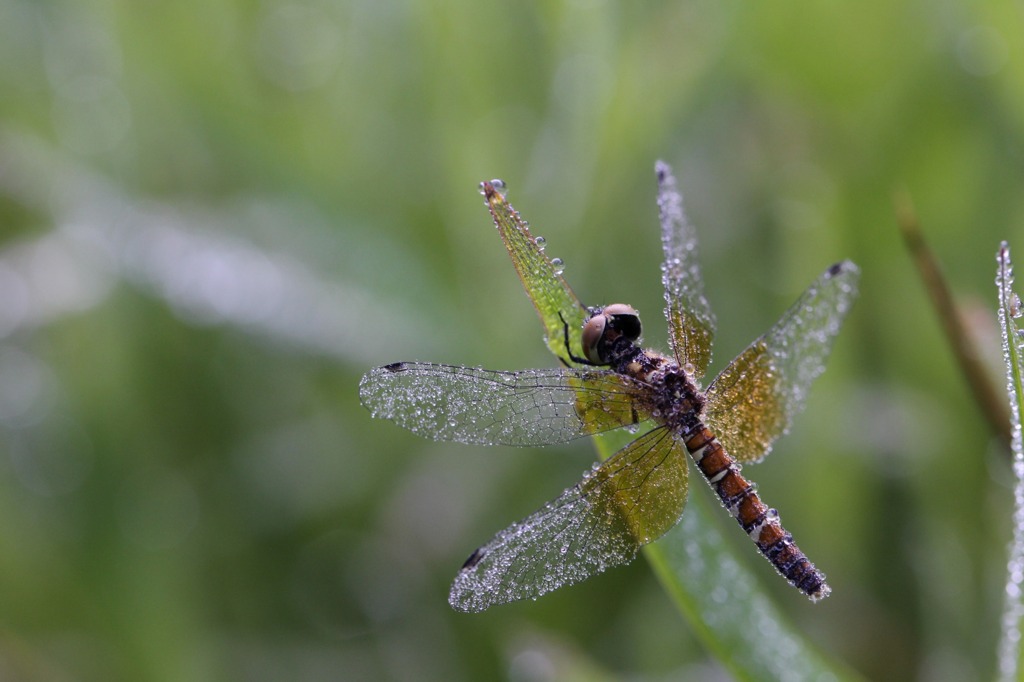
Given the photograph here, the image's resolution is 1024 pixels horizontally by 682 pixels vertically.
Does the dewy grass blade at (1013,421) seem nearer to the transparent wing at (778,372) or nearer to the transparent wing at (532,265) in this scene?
the transparent wing at (778,372)

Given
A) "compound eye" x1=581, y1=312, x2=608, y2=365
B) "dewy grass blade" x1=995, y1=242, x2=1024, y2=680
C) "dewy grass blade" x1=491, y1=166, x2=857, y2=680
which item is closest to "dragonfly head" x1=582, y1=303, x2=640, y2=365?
"compound eye" x1=581, y1=312, x2=608, y2=365

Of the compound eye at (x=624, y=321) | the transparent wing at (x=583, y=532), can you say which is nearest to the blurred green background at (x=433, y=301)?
the compound eye at (x=624, y=321)

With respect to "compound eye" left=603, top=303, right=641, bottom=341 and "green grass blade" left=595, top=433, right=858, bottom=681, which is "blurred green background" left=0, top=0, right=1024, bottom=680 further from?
"green grass blade" left=595, top=433, right=858, bottom=681

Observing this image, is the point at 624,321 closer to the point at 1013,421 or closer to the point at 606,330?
the point at 606,330

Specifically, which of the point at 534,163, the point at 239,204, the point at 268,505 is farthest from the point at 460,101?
the point at 268,505

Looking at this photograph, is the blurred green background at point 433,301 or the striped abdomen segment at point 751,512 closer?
the striped abdomen segment at point 751,512

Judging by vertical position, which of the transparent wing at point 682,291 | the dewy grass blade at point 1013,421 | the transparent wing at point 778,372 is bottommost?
the dewy grass blade at point 1013,421
